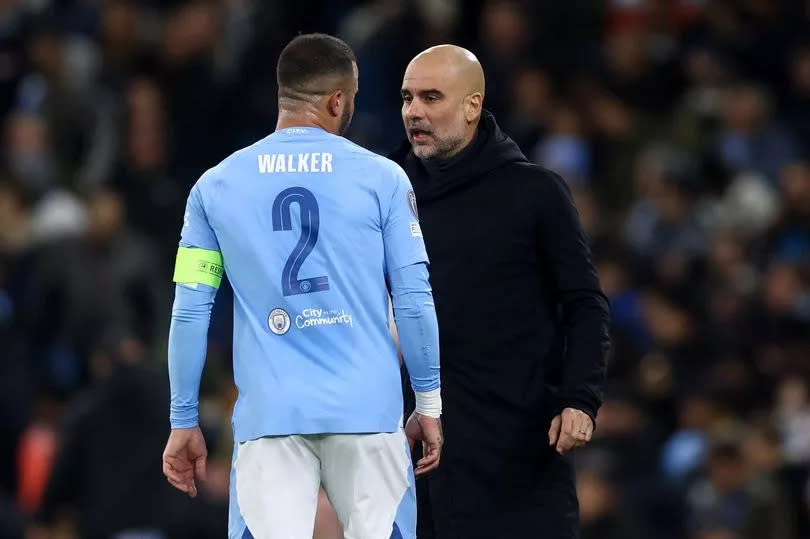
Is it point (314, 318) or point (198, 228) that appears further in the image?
point (198, 228)

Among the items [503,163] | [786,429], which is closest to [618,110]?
[786,429]

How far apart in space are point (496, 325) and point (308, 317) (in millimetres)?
1112

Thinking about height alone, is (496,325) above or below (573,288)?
below

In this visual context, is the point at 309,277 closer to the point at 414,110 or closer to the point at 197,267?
the point at 197,267

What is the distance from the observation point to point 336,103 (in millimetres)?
5359

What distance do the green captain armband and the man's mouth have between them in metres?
1.09

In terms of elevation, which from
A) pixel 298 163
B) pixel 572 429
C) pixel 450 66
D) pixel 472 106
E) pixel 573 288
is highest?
pixel 450 66

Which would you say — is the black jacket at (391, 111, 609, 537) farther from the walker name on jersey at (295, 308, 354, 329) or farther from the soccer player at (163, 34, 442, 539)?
the walker name on jersey at (295, 308, 354, 329)

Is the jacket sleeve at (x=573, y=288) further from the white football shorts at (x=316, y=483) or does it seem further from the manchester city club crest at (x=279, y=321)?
the manchester city club crest at (x=279, y=321)

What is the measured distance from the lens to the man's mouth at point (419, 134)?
607 centimetres

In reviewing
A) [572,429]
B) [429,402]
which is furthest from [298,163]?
[572,429]

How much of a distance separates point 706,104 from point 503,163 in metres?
7.30

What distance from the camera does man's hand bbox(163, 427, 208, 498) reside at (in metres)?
5.28

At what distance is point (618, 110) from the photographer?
43.9ft
